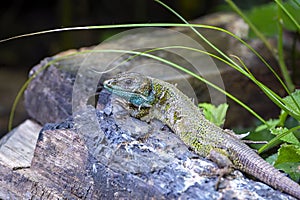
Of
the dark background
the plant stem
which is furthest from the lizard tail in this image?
the dark background

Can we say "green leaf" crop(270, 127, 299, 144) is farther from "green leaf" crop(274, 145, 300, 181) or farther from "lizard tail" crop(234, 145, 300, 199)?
"lizard tail" crop(234, 145, 300, 199)

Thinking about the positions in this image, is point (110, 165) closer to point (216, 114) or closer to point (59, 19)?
point (216, 114)

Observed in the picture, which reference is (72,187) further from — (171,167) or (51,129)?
(171,167)

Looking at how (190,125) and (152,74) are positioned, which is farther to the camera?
(152,74)

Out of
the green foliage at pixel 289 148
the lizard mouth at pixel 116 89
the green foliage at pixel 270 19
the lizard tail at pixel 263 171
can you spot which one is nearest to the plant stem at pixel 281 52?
the green foliage at pixel 270 19

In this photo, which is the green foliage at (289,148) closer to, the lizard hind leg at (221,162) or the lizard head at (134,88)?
the lizard hind leg at (221,162)

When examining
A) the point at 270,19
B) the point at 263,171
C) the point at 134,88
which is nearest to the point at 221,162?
the point at 263,171

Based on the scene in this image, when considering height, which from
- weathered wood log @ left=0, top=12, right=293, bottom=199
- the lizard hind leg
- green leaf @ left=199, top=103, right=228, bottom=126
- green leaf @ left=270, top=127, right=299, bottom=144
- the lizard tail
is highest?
green leaf @ left=270, top=127, right=299, bottom=144
